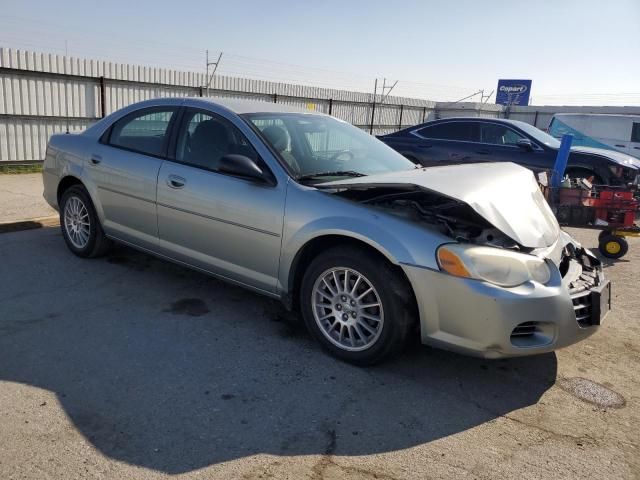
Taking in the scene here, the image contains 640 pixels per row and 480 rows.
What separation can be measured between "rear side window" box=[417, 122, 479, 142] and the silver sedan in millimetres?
5735

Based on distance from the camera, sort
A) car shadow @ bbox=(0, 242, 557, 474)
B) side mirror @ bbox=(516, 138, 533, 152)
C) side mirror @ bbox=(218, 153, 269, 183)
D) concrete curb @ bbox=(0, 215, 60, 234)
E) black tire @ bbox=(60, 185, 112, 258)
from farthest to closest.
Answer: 1. side mirror @ bbox=(516, 138, 533, 152)
2. concrete curb @ bbox=(0, 215, 60, 234)
3. black tire @ bbox=(60, 185, 112, 258)
4. side mirror @ bbox=(218, 153, 269, 183)
5. car shadow @ bbox=(0, 242, 557, 474)

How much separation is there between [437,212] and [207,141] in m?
1.91

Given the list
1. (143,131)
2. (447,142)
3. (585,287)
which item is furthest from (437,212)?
(447,142)

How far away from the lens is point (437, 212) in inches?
132

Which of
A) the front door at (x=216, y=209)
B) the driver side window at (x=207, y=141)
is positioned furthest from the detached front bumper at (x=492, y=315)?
the driver side window at (x=207, y=141)

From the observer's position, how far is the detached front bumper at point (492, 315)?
115 inches

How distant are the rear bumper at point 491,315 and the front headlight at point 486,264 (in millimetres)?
41

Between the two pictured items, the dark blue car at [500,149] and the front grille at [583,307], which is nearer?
the front grille at [583,307]

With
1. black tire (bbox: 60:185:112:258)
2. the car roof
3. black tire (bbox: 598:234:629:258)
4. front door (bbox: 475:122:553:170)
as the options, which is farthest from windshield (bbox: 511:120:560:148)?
black tire (bbox: 60:185:112:258)

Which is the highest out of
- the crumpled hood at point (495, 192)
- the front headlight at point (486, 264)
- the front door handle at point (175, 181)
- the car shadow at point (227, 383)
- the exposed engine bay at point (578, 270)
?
the crumpled hood at point (495, 192)

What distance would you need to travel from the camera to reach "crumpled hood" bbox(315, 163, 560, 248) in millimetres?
3182

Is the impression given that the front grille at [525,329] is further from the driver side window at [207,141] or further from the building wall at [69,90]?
the building wall at [69,90]

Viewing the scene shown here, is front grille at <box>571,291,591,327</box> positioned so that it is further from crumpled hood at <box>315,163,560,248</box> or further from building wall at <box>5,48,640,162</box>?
building wall at <box>5,48,640,162</box>

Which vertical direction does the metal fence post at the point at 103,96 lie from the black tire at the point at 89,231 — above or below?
above
